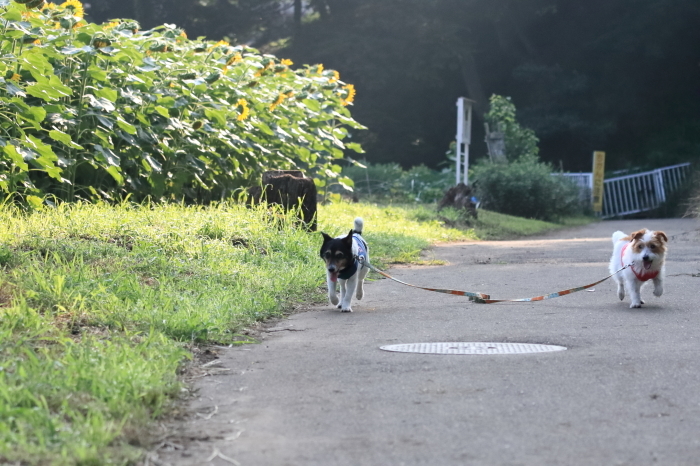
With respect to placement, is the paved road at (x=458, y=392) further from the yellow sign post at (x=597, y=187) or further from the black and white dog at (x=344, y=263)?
the yellow sign post at (x=597, y=187)

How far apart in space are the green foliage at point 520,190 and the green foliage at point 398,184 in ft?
4.07

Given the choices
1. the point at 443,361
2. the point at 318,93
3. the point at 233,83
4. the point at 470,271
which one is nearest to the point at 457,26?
the point at 318,93

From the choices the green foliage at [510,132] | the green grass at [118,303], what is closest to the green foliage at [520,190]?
the green foliage at [510,132]

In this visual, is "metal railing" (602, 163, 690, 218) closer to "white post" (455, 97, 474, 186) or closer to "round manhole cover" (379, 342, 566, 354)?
"white post" (455, 97, 474, 186)

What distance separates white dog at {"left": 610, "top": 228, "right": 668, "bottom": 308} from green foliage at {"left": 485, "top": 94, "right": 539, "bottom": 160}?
22.0 metres

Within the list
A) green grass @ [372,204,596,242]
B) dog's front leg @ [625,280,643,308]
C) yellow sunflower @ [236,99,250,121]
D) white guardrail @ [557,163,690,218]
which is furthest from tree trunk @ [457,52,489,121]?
dog's front leg @ [625,280,643,308]

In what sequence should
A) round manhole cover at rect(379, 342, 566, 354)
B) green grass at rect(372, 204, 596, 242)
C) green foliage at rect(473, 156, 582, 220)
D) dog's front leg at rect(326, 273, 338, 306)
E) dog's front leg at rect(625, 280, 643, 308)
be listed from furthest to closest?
green foliage at rect(473, 156, 582, 220), green grass at rect(372, 204, 596, 242), dog's front leg at rect(625, 280, 643, 308), dog's front leg at rect(326, 273, 338, 306), round manhole cover at rect(379, 342, 566, 354)

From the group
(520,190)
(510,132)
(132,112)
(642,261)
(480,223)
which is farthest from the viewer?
(510,132)

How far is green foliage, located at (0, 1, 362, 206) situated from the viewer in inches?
338

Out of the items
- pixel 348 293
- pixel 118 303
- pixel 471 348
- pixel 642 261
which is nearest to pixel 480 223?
pixel 642 261

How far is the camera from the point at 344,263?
657 centimetres

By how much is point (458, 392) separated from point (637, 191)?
1095 inches

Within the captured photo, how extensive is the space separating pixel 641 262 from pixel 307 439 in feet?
13.8

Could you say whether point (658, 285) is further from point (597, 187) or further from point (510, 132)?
point (510, 132)
